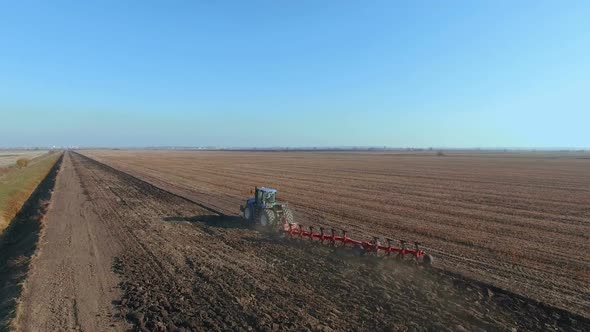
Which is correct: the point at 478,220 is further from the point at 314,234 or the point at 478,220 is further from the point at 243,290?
the point at 243,290

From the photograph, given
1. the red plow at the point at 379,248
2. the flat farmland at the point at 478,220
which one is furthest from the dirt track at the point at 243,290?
the flat farmland at the point at 478,220

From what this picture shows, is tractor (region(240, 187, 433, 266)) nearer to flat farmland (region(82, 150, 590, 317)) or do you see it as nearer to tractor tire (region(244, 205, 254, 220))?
tractor tire (region(244, 205, 254, 220))

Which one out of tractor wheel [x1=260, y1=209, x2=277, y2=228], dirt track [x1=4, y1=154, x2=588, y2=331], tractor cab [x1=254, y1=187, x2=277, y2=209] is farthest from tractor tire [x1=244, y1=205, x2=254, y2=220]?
dirt track [x1=4, y1=154, x2=588, y2=331]

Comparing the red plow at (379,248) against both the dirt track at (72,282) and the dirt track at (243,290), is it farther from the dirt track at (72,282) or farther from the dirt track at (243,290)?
the dirt track at (72,282)

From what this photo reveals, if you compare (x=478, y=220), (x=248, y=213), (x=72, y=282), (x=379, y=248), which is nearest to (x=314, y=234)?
(x=379, y=248)

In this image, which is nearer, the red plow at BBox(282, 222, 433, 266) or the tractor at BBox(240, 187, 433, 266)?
the red plow at BBox(282, 222, 433, 266)
